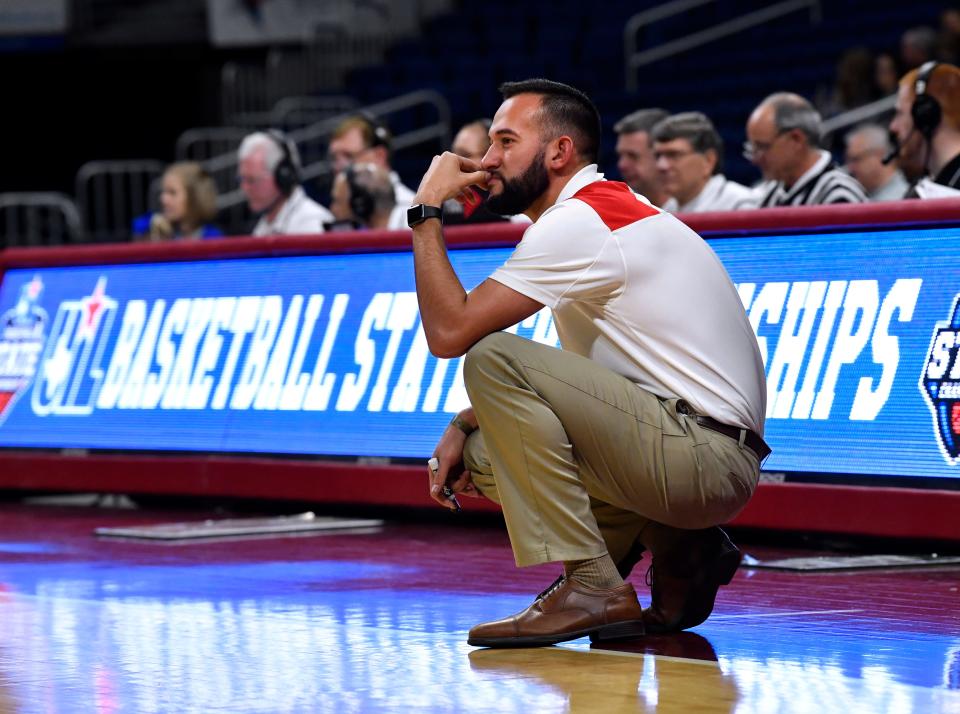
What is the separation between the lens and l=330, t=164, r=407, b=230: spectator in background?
930 cm

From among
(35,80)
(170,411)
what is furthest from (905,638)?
(35,80)

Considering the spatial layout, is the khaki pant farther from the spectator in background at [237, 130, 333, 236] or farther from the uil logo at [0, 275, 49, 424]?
the spectator in background at [237, 130, 333, 236]

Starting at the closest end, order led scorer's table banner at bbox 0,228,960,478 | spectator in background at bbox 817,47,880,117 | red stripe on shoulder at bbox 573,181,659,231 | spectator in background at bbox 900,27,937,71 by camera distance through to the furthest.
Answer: red stripe on shoulder at bbox 573,181,659,231
led scorer's table banner at bbox 0,228,960,478
spectator in background at bbox 900,27,937,71
spectator in background at bbox 817,47,880,117

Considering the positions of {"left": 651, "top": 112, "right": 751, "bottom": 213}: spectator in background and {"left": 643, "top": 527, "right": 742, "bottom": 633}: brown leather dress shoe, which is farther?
{"left": 651, "top": 112, "right": 751, "bottom": 213}: spectator in background

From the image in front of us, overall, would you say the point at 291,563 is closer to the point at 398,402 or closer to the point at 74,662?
the point at 398,402

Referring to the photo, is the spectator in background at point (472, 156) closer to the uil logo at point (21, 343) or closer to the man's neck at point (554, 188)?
the uil logo at point (21, 343)

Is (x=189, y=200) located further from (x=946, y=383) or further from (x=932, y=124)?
(x=946, y=383)

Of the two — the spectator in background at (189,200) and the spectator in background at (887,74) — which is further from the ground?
the spectator in background at (887,74)

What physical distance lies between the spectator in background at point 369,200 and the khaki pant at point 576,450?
4.67m

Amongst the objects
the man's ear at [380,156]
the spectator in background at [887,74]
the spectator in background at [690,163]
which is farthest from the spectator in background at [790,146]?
the spectator in background at [887,74]

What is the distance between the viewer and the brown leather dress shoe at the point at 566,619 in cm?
463

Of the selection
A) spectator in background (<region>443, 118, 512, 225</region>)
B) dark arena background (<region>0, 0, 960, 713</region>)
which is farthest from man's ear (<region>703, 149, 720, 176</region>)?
dark arena background (<region>0, 0, 960, 713</region>)

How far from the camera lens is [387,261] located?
800 cm

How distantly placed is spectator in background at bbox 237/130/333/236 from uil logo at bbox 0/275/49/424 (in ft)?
4.18
